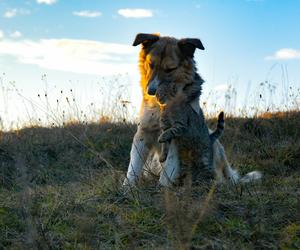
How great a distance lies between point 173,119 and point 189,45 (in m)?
1.27

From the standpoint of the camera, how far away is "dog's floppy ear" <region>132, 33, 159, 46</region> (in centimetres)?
638

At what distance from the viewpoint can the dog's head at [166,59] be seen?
19.9 feet

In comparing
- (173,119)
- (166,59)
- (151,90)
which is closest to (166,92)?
(151,90)

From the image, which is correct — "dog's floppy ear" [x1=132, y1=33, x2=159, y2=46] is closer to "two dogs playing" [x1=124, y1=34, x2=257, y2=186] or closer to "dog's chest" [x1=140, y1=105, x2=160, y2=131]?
"two dogs playing" [x1=124, y1=34, x2=257, y2=186]

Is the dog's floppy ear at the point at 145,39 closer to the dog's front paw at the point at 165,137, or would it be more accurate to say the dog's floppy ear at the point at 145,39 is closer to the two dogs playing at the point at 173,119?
the two dogs playing at the point at 173,119

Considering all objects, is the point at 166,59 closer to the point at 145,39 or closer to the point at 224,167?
the point at 145,39

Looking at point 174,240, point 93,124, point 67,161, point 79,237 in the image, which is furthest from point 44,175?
point 174,240

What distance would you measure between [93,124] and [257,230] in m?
7.37

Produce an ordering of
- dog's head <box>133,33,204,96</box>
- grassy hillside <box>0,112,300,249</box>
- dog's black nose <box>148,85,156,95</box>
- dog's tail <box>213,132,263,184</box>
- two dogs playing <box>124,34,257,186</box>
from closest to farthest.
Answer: grassy hillside <box>0,112,300,249</box> < two dogs playing <box>124,34,257,186</box> < dog's black nose <box>148,85,156,95</box> < dog's head <box>133,33,204,96</box> < dog's tail <box>213,132,263,184</box>

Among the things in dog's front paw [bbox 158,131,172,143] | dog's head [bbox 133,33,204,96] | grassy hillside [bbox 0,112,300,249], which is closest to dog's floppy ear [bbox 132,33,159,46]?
dog's head [bbox 133,33,204,96]

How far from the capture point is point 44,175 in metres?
8.20

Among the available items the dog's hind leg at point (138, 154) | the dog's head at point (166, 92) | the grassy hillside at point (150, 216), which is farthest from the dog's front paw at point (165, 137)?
the dog's hind leg at point (138, 154)

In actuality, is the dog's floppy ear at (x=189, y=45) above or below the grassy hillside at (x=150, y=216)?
above

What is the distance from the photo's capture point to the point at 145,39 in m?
6.37
